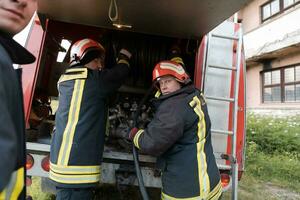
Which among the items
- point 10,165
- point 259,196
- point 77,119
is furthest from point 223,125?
point 10,165

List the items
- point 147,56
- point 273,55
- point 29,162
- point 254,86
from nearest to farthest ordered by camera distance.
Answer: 1. point 29,162
2. point 147,56
3. point 273,55
4. point 254,86

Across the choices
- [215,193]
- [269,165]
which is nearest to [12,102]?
[215,193]

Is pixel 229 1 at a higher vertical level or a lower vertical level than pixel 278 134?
higher

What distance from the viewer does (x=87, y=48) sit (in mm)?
2797

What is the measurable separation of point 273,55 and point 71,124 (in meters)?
12.0

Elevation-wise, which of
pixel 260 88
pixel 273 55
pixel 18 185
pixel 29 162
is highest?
pixel 273 55

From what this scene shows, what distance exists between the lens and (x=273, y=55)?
12.8 m

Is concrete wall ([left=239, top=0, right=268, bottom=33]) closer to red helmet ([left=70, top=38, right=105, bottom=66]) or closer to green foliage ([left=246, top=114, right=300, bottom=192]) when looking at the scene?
green foliage ([left=246, top=114, right=300, bottom=192])

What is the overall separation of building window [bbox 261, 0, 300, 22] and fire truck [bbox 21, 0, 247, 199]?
34.4 feet

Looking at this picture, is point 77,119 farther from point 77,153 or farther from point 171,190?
point 171,190

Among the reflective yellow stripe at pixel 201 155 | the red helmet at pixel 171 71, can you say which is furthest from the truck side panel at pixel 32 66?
the reflective yellow stripe at pixel 201 155

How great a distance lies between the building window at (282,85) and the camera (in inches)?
480

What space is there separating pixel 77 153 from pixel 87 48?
97cm

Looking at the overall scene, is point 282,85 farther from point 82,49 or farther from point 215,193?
point 82,49
